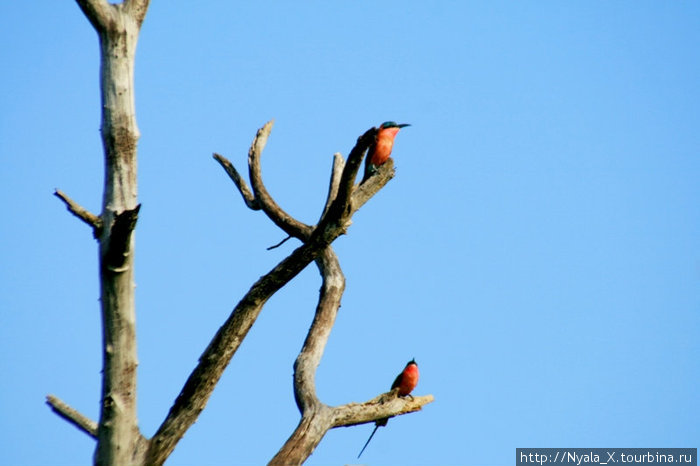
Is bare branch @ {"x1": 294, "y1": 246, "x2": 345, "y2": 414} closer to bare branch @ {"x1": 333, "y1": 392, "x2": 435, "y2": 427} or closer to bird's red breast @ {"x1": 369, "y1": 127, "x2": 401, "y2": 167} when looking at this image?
bare branch @ {"x1": 333, "y1": 392, "x2": 435, "y2": 427}

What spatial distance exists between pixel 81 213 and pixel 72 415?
3.79 feet

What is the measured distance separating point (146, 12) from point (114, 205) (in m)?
1.06

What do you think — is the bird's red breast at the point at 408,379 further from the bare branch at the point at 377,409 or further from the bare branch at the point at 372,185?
the bare branch at the point at 372,185

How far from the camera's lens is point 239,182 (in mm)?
6832

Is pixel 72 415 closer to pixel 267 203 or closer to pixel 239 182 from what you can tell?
pixel 267 203

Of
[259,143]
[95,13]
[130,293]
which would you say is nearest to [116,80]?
[95,13]

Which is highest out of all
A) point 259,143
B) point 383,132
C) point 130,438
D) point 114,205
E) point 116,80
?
point 383,132

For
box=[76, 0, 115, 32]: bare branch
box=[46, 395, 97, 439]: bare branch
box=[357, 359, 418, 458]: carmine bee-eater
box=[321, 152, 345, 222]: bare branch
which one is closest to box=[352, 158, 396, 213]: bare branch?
box=[321, 152, 345, 222]: bare branch

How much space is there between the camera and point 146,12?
14.3 feet

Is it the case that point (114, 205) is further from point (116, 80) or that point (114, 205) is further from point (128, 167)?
point (116, 80)

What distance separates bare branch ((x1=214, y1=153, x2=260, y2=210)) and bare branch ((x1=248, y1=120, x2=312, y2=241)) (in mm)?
140

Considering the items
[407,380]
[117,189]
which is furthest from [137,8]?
[407,380]

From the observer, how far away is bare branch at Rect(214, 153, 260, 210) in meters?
6.76

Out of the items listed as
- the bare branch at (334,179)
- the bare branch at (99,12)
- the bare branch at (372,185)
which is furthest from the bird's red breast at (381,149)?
the bare branch at (99,12)
